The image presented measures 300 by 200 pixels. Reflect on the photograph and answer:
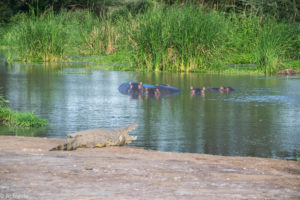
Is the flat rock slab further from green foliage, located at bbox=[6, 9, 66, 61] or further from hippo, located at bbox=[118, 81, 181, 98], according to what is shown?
green foliage, located at bbox=[6, 9, 66, 61]

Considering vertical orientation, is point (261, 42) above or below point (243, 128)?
above

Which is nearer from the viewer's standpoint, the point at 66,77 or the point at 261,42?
the point at 66,77

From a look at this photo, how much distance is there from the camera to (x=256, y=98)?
43.4 feet

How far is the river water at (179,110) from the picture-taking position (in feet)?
26.7

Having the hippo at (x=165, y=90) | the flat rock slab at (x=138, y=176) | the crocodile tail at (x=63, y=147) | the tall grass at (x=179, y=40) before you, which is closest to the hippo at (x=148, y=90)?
the hippo at (x=165, y=90)

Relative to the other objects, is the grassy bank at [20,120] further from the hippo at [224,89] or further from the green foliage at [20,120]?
the hippo at [224,89]

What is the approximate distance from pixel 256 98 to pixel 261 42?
23.0ft

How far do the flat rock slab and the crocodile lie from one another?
0.20m

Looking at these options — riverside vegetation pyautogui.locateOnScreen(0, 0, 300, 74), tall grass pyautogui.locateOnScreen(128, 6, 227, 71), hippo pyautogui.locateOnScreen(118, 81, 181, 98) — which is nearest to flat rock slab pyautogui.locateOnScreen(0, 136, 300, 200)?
hippo pyautogui.locateOnScreen(118, 81, 181, 98)

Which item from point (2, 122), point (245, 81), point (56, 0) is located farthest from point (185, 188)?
point (56, 0)

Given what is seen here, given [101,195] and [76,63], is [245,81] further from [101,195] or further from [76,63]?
[101,195]

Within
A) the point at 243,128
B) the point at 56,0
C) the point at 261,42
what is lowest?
the point at 243,128

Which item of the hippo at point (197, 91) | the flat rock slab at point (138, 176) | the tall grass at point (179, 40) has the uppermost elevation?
the tall grass at point (179, 40)

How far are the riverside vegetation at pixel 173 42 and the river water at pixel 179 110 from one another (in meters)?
1.25
